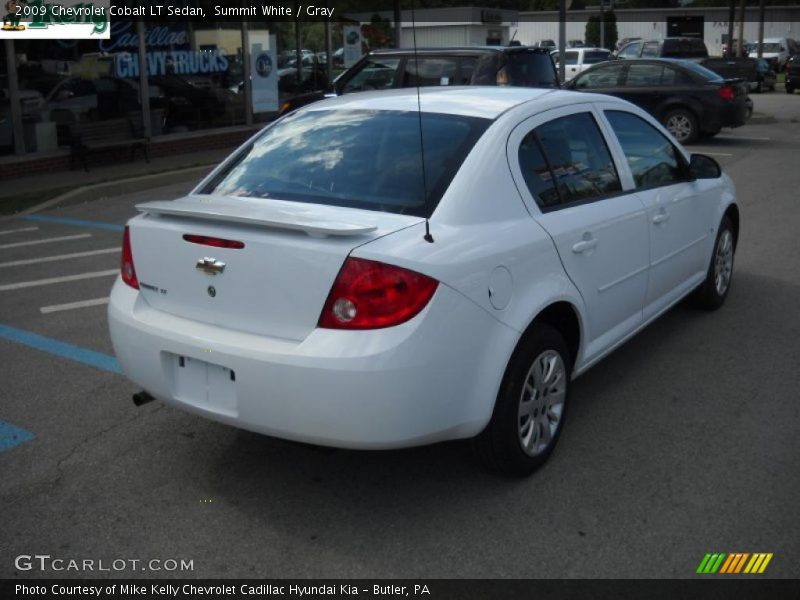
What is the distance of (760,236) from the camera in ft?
29.6

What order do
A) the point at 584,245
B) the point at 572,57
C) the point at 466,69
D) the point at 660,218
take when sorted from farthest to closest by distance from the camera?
the point at 572,57 → the point at 466,69 → the point at 660,218 → the point at 584,245

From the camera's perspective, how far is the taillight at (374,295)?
3.35 metres

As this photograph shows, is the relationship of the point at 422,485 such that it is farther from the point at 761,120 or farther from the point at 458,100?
the point at 761,120

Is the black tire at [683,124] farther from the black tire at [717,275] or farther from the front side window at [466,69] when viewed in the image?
the black tire at [717,275]

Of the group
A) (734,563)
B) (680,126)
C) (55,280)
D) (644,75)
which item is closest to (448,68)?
(55,280)

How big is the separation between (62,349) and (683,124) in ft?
46.4

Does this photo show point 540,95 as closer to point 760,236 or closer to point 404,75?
point 760,236

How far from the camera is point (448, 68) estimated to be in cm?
1220

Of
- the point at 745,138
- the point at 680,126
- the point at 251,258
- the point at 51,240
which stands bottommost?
the point at 51,240

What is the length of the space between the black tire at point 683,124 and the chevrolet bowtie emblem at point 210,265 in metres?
14.9

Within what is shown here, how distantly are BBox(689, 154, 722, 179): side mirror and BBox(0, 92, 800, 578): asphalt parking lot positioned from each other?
105 centimetres

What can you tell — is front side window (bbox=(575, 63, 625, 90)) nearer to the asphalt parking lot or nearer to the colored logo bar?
the asphalt parking lot

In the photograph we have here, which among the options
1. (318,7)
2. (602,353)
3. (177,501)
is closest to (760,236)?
(602,353)

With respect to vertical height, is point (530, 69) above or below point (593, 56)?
below
